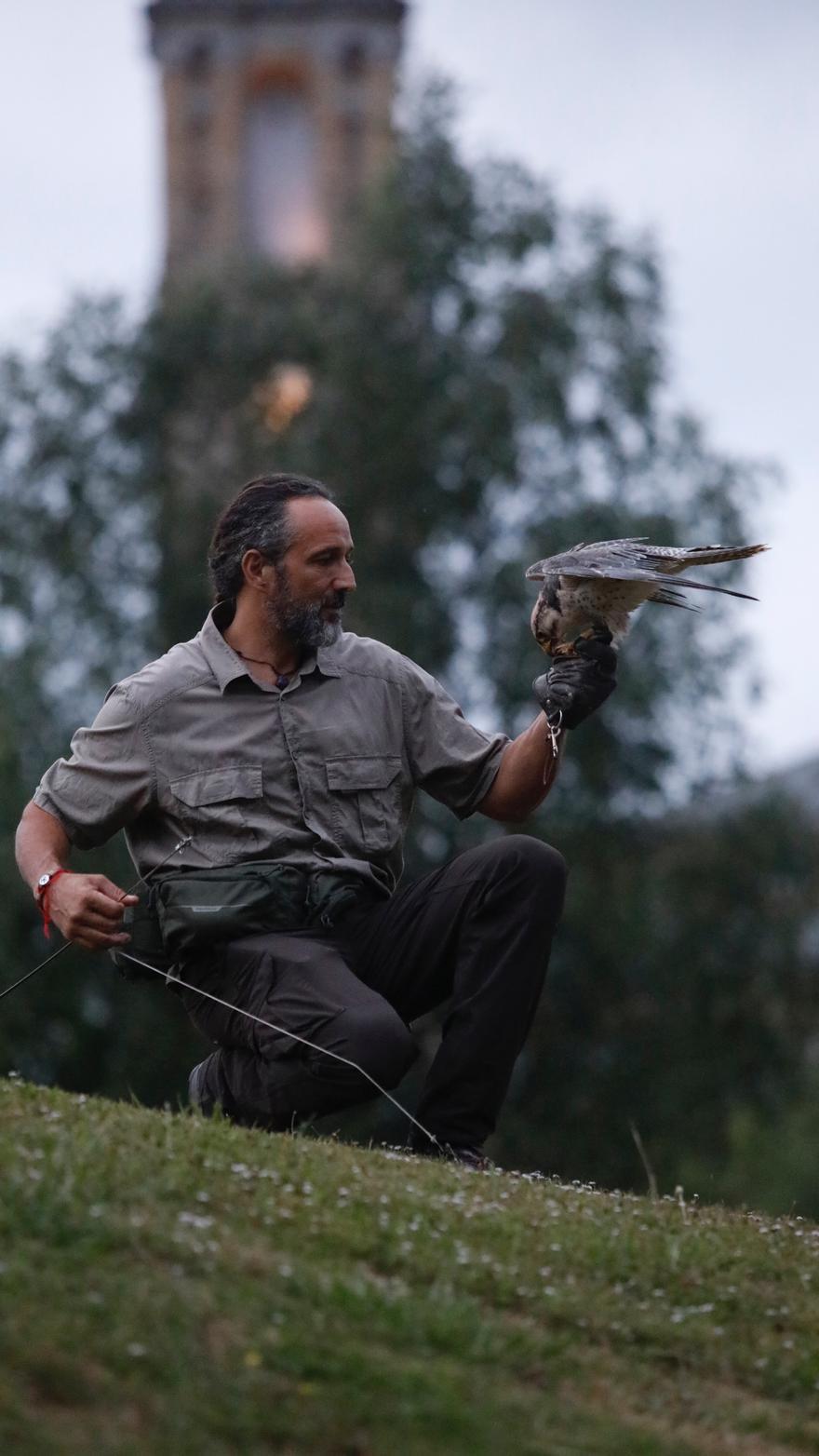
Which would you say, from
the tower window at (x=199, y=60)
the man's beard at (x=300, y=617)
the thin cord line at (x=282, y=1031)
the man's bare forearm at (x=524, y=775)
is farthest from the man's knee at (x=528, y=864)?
the tower window at (x=199, y=60)

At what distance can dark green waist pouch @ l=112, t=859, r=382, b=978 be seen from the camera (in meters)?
6.25

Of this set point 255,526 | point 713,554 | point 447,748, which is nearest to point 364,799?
point 447,748

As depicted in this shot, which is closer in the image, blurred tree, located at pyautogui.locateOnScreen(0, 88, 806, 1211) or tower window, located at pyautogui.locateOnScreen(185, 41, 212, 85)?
blurred tree, located at pyautogui.locateOnScreen(0, 88, 806, 1211)

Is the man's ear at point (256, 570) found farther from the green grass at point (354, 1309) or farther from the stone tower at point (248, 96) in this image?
the stone tower at point (248, 96)

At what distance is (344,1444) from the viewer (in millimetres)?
3682

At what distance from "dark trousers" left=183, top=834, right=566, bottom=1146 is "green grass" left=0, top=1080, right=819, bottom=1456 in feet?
2.14

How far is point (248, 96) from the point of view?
50500 millimetres

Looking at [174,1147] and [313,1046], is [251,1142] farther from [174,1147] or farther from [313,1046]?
[313,1046]

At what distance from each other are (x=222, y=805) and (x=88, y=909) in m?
0.58

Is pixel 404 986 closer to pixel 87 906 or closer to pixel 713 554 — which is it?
pixel 87 906

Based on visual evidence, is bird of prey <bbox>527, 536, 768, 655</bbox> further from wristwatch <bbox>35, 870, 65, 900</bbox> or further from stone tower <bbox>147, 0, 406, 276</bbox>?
stone tower <bbox>147, 0, 406, 276</bbox>

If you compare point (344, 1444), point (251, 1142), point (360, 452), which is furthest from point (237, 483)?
point (344, 1444)

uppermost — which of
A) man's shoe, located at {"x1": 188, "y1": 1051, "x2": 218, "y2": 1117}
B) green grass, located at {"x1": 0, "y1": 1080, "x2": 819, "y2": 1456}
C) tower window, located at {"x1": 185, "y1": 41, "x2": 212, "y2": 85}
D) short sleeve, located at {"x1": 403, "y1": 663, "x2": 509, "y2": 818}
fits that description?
tower window, located at {"x1": 185, "y1": 41, "x2": 212, "y2": 85}

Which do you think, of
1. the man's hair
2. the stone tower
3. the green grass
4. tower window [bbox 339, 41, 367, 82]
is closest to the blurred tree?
the man's hair
